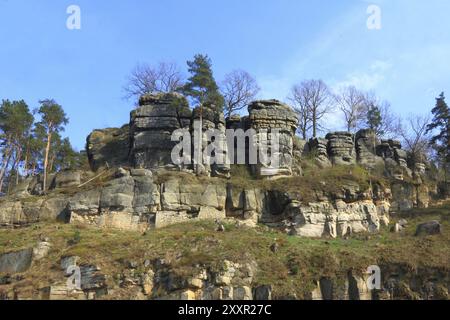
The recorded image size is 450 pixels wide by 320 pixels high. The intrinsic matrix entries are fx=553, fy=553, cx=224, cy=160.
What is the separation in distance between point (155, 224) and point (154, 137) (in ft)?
25.9

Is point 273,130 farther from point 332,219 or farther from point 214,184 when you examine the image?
point 332,219

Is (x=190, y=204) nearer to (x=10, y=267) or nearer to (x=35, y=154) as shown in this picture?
(x=10, y=267)

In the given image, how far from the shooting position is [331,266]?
28.1m

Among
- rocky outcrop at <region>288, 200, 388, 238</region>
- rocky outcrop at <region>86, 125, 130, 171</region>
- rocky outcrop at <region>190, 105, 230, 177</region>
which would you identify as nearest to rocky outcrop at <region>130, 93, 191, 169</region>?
rocky outcrop at <region>190, 105, 230, 177</region>

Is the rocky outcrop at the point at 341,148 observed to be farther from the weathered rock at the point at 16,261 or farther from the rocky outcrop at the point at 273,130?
the weathered rock at the point at 16,261

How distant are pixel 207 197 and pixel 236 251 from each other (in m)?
7.75

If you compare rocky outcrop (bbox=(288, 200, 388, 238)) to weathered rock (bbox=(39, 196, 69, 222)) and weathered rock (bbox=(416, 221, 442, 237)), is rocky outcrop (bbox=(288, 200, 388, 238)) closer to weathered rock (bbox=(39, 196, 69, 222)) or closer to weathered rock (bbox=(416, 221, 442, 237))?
weathered rock (bbox=(416, 221, 442, 237))

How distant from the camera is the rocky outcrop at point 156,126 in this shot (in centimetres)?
3928

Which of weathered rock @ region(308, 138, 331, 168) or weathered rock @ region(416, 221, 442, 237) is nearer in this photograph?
weathered rock @ region(416, 221, 442, 237)

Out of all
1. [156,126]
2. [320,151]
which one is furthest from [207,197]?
[320,151]

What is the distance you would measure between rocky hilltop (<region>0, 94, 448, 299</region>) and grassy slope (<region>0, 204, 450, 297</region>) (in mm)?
367

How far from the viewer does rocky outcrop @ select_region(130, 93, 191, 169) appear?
1547 inches
